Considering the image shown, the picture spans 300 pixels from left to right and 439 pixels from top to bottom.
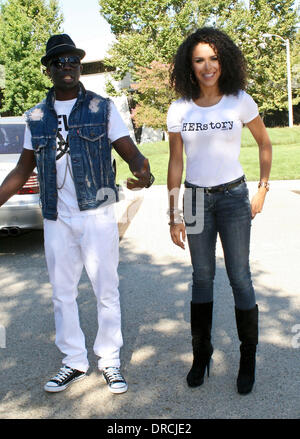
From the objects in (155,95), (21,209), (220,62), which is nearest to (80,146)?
(220,62)

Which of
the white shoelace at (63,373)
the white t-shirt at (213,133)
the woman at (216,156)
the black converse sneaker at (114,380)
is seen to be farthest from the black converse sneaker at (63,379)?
the white t-shirt at (213,133)

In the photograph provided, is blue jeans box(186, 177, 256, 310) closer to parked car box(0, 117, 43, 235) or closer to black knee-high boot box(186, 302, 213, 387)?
black knee-high boot box(186, 302, 213, 387)

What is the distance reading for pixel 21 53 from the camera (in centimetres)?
3806

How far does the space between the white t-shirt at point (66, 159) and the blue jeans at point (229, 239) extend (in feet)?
1.81

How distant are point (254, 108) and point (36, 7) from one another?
43696 mm

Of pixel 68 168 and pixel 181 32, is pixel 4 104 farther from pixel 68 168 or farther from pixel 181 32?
pixel 68 168

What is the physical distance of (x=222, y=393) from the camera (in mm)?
3010

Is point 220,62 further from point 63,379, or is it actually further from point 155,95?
point 155,95

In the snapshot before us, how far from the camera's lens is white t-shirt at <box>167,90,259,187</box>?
2887mm

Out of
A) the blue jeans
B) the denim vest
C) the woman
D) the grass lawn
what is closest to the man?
the denim vest

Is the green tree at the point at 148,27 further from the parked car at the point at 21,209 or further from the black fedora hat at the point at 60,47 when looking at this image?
the black fedora hat at the point at 60,47

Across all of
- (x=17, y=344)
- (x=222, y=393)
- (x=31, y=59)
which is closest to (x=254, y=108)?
(x=222, y=393)

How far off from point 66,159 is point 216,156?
879mm

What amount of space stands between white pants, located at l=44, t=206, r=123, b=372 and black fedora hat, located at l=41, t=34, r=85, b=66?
95 cm
